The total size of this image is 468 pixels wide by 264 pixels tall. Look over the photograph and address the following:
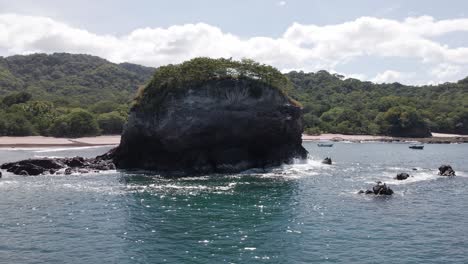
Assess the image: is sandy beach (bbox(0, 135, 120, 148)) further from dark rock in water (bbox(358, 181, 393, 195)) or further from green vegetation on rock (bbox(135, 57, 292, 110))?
dark rock in water (bbox(358, 181, 393, 195))

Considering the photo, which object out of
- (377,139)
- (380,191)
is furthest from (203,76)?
(377,139)

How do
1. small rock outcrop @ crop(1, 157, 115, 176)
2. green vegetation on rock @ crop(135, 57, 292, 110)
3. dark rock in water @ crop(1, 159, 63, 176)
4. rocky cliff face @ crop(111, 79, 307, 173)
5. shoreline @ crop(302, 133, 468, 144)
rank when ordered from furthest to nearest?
1. shoreline @ crop(302, 133, 468, 144)
2. green vegetation on rock @ crop(135, 57, 292, 110)
3. rocky cliff face @ crop(111, 79, 307, 173)
4. small rock outcrop @ crop(1, 157, 115, 176)
5. dark rock in water @ crop(1, 159, 63, 176)

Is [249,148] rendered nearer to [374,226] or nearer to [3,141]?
[374,226]

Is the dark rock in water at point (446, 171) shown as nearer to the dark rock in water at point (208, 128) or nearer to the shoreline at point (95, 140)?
the dark rock in water at point (208, 128)

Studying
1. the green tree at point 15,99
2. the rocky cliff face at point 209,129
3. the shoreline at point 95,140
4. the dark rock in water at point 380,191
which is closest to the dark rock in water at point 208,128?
the rocky cliff face at point 209,129

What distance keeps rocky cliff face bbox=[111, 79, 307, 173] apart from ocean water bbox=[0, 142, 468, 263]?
8163 mm

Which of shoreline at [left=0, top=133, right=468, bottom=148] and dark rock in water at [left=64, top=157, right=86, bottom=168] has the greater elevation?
shoreline at [left=0, top=133, right=468, bottom=148]

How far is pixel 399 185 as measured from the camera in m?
58.4

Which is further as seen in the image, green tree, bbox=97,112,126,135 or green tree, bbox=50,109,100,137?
green tree, bbox=97,112,126,135

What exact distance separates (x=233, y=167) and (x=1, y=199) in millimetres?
33329

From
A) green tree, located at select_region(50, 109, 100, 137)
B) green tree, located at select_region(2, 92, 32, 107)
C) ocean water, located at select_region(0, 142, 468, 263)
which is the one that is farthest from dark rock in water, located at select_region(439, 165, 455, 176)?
green tree, located at select_region(2, 92, 32, 107)

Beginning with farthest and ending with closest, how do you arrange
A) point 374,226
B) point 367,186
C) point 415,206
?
point 367,186, point 415,206, point 374,226

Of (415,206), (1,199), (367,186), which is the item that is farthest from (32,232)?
(367,186)

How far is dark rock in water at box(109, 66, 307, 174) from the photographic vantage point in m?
67.6
